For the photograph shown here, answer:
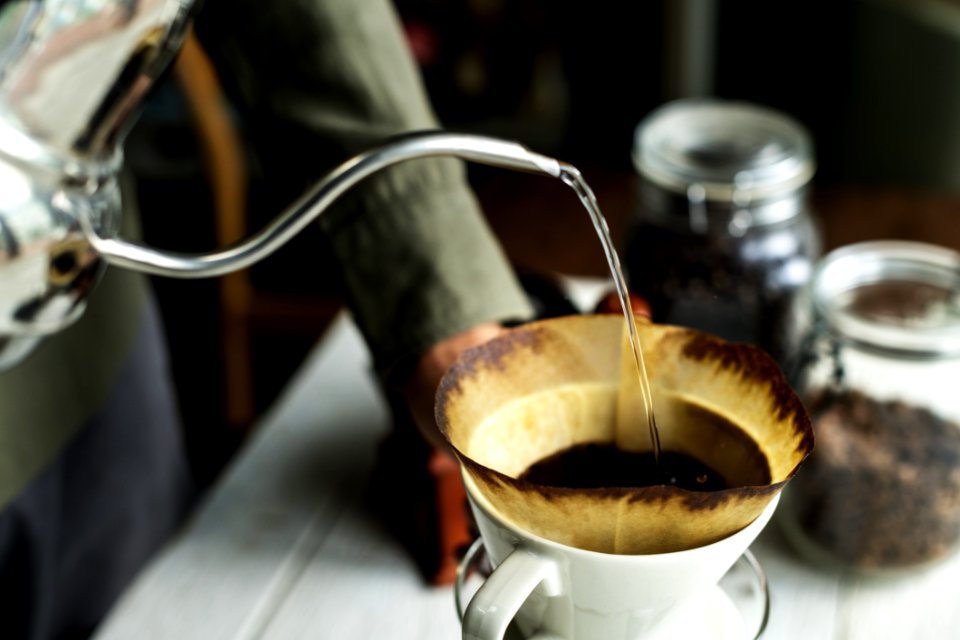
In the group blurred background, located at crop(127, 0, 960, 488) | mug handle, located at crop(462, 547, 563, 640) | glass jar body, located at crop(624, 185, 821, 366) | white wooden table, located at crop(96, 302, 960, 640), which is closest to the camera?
mug handle, located at crop(462, 547, 563, 640)

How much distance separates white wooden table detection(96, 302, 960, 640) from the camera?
0.53 m

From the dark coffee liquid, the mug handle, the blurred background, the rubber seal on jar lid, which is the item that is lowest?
the blurred background

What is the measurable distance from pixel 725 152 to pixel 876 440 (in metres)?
0.25

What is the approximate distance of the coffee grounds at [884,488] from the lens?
1.77ft

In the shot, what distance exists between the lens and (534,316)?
1.94 ft

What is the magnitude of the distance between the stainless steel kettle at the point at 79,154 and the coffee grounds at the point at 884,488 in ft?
0.90

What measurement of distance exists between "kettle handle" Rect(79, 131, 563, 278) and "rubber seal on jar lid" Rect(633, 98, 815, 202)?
35 centimetres

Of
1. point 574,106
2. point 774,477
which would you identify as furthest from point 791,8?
point 774,477

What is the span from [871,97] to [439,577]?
1.13m

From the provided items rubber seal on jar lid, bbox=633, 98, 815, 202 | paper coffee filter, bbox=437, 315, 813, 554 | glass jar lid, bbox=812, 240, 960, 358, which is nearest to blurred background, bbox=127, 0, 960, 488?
rubber seal on jar lid, bbox=633, 98, 815, 202

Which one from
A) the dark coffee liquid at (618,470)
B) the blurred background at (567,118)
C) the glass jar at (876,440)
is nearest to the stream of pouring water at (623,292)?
the dark coffee liquid at (618,470)

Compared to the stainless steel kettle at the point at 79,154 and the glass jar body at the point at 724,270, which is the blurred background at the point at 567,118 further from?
the stainless steel kettle at the point at 79,154

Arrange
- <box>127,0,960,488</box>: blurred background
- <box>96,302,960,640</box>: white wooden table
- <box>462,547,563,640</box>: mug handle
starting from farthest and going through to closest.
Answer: <box>127,0,960,488</box>: blurred background, <box>96,302,960,640</box>: white wooden table, <box>462,547,563,640</box>: mug handle

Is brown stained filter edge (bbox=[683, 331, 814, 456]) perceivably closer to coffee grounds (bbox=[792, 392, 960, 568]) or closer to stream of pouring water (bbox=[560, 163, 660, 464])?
stream of pouring water (bbox=[560, 163, 660, 464])
